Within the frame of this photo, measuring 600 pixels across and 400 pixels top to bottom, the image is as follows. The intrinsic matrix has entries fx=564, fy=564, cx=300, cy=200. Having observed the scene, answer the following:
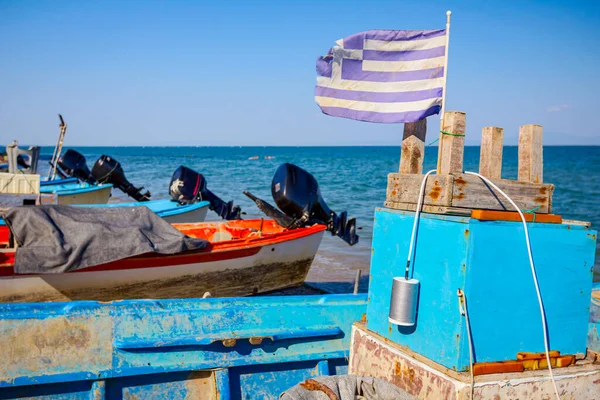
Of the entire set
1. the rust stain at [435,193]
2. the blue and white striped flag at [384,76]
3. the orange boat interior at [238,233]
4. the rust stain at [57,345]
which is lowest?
the orange boat interior at [238,233]

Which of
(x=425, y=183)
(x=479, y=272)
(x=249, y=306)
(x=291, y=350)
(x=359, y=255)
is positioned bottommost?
(x=359, y=255)

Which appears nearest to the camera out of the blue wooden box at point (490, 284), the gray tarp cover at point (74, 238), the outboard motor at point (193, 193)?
the blue wooden box at point (490, 284)

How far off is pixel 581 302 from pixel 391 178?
1314 mm

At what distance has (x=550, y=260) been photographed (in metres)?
3.13

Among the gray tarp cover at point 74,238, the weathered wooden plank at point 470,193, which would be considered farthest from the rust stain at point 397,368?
the gray tarp cover at point 74,238

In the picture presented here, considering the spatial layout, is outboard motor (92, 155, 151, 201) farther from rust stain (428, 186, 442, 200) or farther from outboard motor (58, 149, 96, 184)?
rust stain (428, 186, 442, 200)

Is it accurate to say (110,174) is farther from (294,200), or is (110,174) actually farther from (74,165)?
(294,200)

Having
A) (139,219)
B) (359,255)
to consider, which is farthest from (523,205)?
(359,255)

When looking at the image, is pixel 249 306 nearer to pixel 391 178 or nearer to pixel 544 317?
pixel 391 178

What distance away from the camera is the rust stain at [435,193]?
314 cm

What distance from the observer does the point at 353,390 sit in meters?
3.06

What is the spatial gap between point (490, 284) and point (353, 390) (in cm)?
93

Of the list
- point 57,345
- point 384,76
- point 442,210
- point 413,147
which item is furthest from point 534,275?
point 57,345

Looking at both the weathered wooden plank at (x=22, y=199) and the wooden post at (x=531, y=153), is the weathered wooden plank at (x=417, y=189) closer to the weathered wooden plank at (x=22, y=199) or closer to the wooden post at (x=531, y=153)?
the wooden post at (x=531, y=153)
